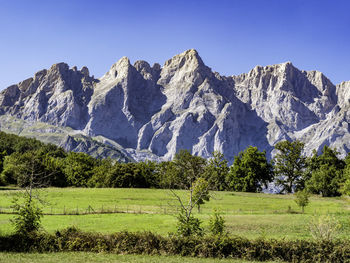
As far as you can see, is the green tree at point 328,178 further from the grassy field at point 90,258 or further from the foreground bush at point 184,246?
the grassy field at point 90,258

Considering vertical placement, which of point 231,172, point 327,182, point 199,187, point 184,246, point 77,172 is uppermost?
point 231,172

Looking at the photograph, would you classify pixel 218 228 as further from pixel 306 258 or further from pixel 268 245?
pixel 306 258

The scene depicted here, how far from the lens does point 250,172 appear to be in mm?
117562

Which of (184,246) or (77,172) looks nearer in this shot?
(184,246)

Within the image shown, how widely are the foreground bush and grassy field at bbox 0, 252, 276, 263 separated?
102 cm

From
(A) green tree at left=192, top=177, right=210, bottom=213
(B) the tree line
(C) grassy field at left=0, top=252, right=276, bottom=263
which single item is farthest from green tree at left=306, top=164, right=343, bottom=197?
(C) grassy field at left=0, top=252, right=276, bottom=263

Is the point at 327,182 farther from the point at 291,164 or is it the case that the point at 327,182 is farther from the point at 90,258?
the point at 90,258

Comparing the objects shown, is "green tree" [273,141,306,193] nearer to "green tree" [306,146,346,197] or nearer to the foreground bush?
"green tree" [306,146,346,197]

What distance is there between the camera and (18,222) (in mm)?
31797

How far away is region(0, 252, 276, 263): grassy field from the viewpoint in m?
25.8

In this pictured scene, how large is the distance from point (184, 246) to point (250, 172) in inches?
3625

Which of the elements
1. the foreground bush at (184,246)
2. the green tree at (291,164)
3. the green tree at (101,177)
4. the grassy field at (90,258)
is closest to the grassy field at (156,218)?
the foreground bush at (184,246)

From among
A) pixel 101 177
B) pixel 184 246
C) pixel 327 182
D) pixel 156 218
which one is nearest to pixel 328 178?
pixel 327 182

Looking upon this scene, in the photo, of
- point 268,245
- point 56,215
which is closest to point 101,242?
point 268,245
